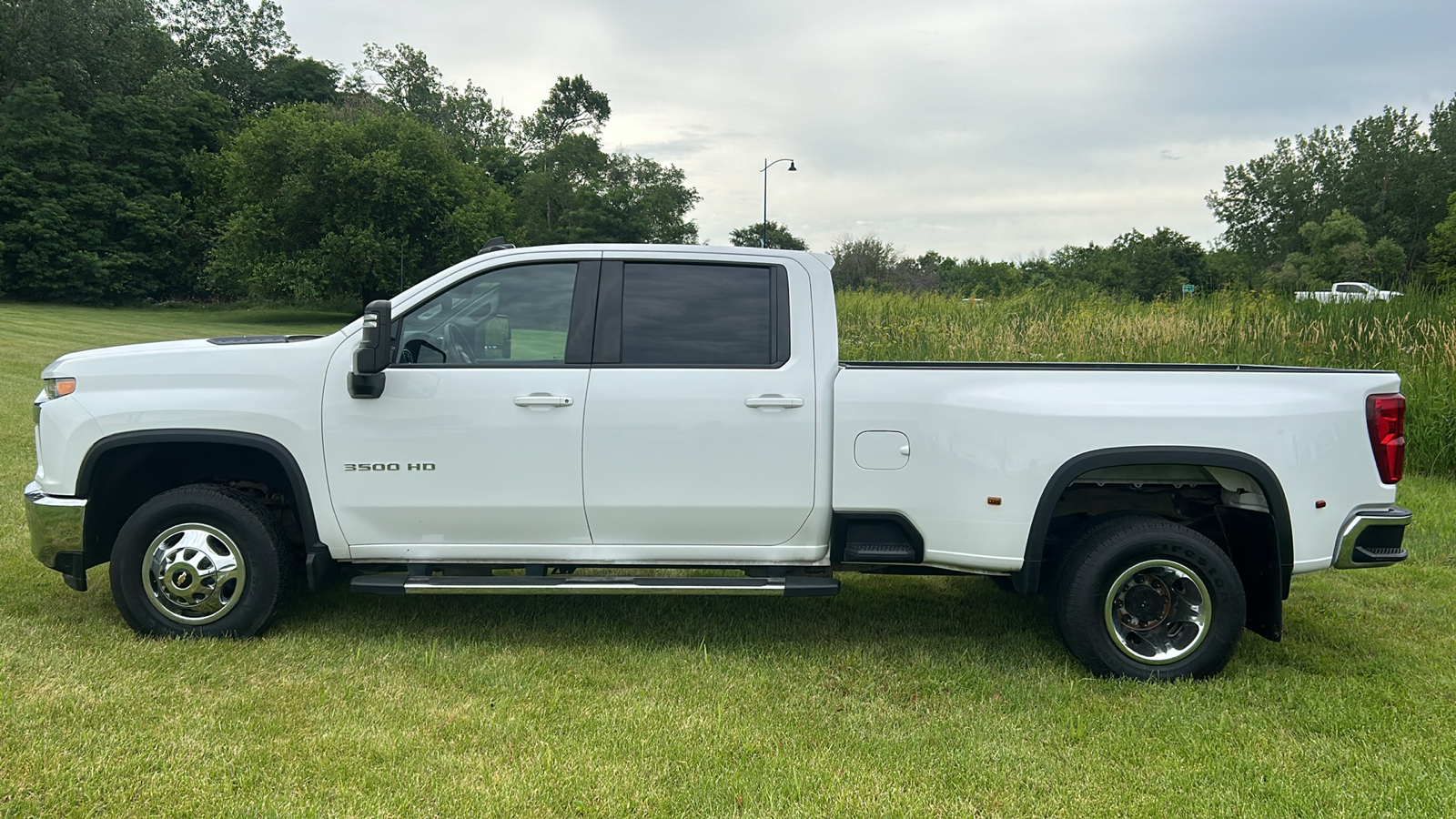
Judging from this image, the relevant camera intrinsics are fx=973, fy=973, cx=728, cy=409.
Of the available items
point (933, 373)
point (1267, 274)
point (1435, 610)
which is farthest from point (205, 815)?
point (1267, 274)

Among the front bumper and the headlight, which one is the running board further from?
the headlight

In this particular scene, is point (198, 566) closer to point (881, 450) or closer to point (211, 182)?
point (881, 450)

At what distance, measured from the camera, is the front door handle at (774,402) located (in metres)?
4.29

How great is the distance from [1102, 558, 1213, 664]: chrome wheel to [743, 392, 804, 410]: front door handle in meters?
1.61

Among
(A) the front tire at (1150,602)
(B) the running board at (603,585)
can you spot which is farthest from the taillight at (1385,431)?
(B) the running board at (603,585)

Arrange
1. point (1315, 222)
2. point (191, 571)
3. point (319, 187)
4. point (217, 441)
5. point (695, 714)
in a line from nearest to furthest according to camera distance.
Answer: point (695, 714) < point (217, 441) < point (191, 571) < point (319, 187) < point (1315, 222)

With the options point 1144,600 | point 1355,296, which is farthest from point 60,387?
point 1355,296

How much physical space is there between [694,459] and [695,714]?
109cm

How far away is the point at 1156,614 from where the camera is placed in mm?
4324

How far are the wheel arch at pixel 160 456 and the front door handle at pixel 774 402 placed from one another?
206 centimetres

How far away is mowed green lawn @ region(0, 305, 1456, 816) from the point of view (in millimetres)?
3287

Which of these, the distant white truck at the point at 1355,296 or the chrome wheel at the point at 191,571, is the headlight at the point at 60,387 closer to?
the chrome wheel at the point at 191,571

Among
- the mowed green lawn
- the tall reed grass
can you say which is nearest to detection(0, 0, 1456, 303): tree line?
the tall reed grass

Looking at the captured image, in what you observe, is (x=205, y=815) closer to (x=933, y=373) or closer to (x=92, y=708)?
(x=92, y=708)
